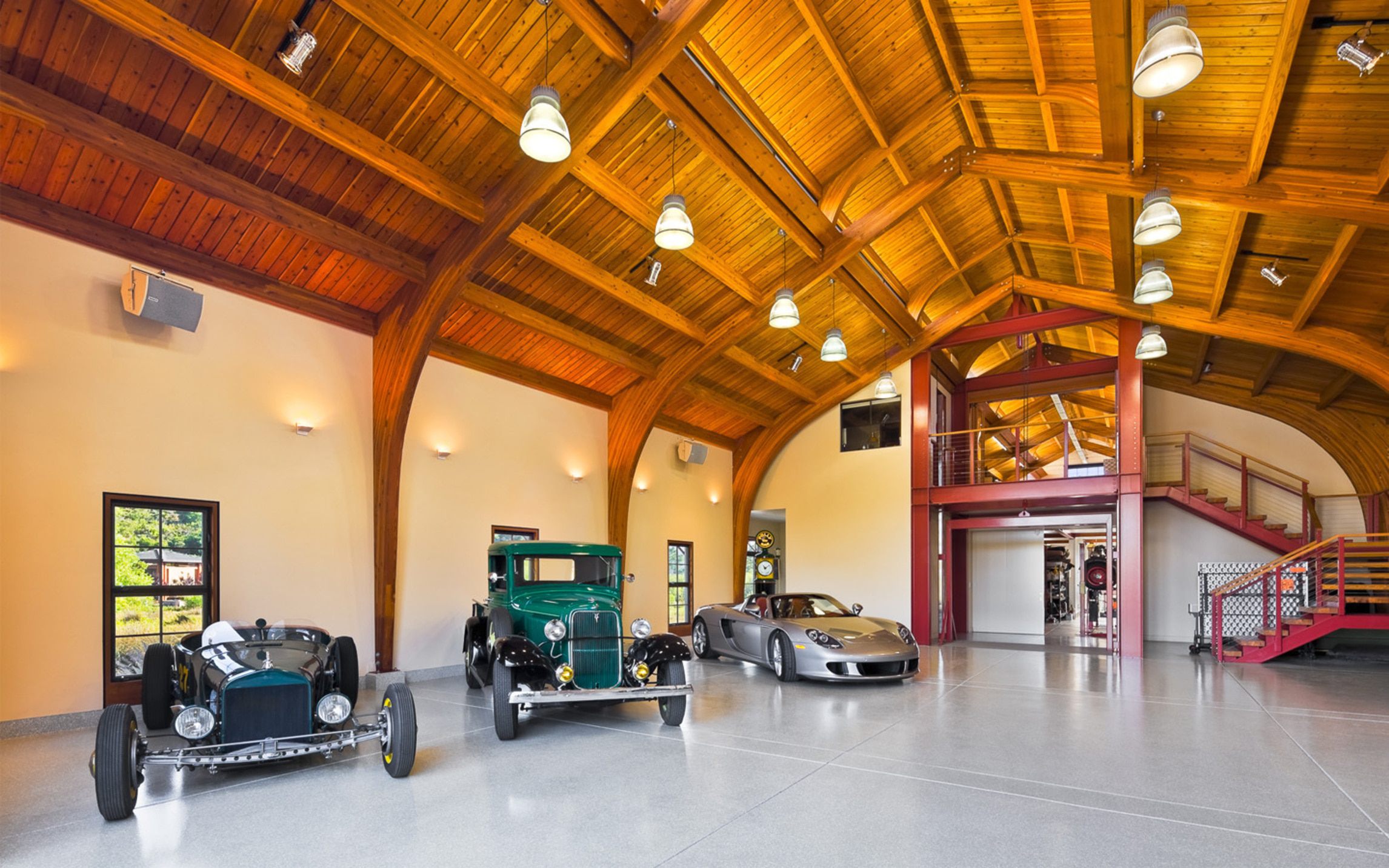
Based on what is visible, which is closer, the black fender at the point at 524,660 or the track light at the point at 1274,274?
the black fender at the point at 524,660

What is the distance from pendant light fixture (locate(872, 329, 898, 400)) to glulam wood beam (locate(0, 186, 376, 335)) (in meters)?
7.79

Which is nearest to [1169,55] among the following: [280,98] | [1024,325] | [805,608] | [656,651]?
[656,651]

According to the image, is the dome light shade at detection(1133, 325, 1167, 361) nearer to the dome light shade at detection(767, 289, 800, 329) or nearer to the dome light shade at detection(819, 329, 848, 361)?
the dome light shade at detection(819, 329, 848, 361)

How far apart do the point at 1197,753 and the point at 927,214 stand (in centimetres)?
798

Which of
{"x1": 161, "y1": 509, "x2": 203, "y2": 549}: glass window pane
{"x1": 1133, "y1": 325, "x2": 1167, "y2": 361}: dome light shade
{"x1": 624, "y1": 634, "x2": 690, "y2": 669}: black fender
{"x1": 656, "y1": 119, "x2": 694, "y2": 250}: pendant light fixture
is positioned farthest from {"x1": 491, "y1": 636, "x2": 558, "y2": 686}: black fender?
{"x1": 1133, "y1": 325, "x2": 1167, "y2": 361}: dome light shade

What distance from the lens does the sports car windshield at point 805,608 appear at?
9.23 metres

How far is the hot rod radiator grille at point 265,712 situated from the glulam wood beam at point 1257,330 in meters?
12.2

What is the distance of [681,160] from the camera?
8234 mm

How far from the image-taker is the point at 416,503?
8.98m

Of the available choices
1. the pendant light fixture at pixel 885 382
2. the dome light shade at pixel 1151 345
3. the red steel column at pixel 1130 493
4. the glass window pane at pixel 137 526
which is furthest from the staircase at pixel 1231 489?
the glass window pane at pixel 137 526

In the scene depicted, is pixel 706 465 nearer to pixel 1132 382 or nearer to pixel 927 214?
pixel 927 214

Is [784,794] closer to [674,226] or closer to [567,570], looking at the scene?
[567,570]

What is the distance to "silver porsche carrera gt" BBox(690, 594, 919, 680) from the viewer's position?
8.16m

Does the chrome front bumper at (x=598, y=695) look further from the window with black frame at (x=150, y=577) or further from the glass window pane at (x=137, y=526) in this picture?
the glass window pane at (x=137, y=526)
